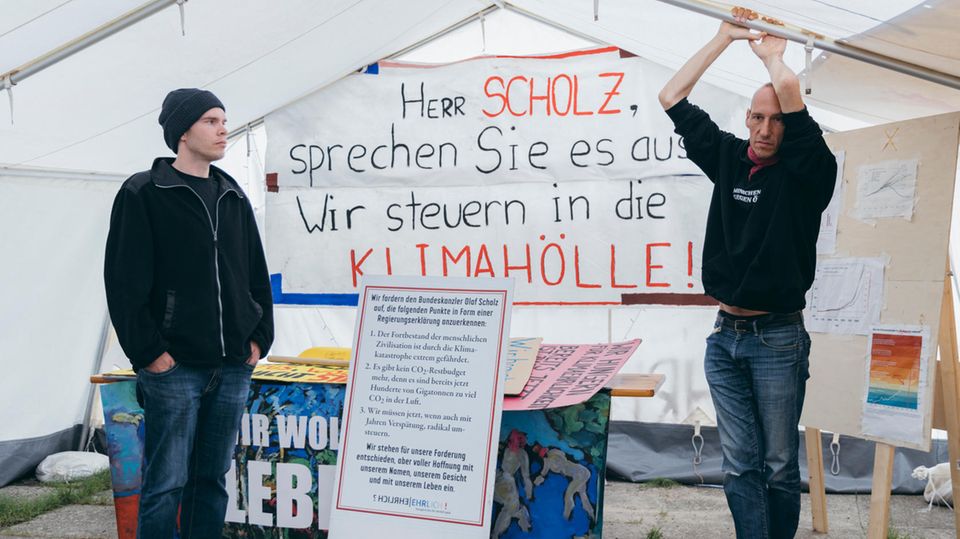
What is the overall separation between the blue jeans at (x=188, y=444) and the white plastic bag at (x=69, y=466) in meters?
2.38

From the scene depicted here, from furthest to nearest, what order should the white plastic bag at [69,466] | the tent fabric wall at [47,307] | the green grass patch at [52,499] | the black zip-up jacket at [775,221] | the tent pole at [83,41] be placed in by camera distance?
the white plastic bag at [69,466]
the tent fabric wall at [47,307]
the green grass patch at [52,499]
the tent pole at [83,41]
the black zip-up jacket at [775,221]

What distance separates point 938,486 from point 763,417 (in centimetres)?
217

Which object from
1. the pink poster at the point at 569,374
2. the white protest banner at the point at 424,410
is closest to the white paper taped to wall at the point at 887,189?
the pink poster at the point at 569,374

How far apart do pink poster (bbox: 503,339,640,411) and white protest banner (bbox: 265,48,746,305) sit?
154cm

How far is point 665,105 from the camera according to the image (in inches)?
108

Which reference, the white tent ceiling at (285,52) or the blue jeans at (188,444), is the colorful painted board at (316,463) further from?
the white tent ceiling at (285,52)

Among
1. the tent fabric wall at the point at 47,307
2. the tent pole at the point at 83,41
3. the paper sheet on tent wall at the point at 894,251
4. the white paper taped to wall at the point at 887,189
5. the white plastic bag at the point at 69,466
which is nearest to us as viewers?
the paper sheet on tent wall at the point at 894,251

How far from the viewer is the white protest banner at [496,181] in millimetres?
4723

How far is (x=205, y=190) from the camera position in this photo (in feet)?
8.84

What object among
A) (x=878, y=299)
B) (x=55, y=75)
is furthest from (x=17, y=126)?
(x=878, y=299)

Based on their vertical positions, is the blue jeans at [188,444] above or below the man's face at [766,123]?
below

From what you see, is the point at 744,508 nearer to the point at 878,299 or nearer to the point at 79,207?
the point at 878,299

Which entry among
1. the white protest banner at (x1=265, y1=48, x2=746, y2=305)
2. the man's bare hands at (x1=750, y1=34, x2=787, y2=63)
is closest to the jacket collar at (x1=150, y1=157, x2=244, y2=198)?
the man's bare hands at (x1=750, y1=34, x2=787, y2=63)

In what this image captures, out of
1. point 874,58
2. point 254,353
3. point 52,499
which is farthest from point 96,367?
point 874,58
